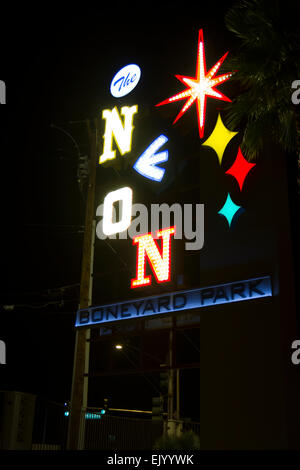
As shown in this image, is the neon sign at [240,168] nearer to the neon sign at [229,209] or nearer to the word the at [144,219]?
the neon sign at [229,209]

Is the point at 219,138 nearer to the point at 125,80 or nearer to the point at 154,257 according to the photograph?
the point at 154,257

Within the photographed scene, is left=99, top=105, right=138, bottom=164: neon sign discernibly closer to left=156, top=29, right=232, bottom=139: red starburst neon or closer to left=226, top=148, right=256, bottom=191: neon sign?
left=156, top=29, right=232, bottom=139: red starburst neon

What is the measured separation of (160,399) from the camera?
22.2 m

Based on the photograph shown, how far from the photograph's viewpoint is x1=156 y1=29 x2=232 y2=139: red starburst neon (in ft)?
47.1

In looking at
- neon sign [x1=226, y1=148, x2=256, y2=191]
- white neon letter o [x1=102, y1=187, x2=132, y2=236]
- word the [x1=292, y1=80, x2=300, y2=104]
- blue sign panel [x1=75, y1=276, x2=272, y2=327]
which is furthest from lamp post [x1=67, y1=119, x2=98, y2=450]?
word the [x1=292, y1=80, x2=300, y2=104]

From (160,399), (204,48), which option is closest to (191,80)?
(204,48)

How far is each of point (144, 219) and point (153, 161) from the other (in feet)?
6.47

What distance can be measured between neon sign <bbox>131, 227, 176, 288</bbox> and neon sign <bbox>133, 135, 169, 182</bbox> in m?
2.16

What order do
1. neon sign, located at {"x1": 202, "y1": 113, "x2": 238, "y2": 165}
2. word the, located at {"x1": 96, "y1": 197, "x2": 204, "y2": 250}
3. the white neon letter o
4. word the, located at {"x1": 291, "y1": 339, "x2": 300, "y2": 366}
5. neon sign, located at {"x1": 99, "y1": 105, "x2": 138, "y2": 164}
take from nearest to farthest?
1. word the, located at {"x1": 291, "y1": 339, "x2": 300, "y2": 366}
2. word the, located at {"x1": 96, "y1": 197, "x2": 204, "y2": 250}
3. neon sign, located at {"x1": 202, "y1": 113, "x2": 238, "y2": 165}
4. the white neon letter o
5. neon sign, located at {"x1": 99, "y1": 105, "x2": 138, "y2": 164}

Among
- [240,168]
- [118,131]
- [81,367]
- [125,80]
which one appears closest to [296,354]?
[240,168]

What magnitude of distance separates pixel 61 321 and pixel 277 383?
28389mm

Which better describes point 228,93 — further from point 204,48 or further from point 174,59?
point 174,59

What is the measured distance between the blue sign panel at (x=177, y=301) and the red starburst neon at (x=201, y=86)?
14.5 feet
